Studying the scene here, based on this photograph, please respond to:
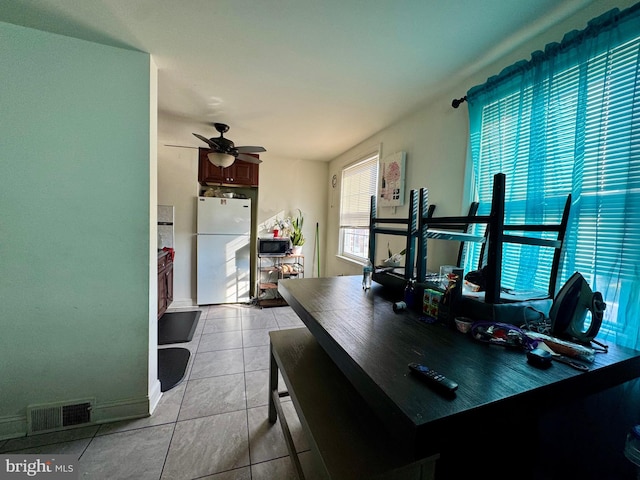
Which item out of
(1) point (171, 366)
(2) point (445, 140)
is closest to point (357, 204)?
(2) point (445, 140)

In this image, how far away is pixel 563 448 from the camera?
36.4 inches

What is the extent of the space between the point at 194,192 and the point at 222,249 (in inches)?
37.5

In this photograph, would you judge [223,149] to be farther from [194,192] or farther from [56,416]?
[56,416]

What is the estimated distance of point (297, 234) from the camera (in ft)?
13.8

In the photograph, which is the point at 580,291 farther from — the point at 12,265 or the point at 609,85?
the point at 12,265

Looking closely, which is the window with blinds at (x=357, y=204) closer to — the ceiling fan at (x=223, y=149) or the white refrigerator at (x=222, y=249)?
the ceiling fan at (x=223, y=149)

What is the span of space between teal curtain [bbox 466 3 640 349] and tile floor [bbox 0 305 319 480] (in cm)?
145

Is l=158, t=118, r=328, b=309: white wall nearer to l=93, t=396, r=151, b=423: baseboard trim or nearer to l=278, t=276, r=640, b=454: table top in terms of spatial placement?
l=93, t=396, r=151, b=423: baseboard trim

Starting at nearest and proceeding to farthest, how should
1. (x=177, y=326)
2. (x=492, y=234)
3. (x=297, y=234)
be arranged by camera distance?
(x=492, y=234)
(x=177, y=326)
(x=297, y=234)

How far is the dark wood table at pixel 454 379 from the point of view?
52 centimetres

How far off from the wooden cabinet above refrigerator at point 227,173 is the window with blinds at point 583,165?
3.24 metres

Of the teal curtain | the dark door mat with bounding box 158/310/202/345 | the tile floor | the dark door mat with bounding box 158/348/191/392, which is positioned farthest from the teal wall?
the teal curtain

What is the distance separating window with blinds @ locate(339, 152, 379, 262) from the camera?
3.20 meters

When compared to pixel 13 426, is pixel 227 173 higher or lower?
higher
